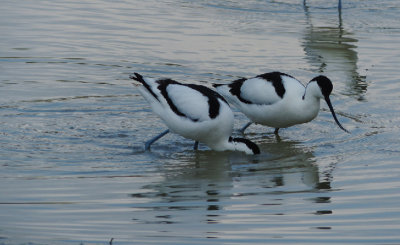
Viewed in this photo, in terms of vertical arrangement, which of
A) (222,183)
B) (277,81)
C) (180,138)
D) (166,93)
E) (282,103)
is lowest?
(180,138)

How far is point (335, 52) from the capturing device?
1415 cm

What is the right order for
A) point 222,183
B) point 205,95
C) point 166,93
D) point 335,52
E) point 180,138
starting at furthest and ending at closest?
point 335,52 < point 180,138 < point 166,93 < point 205,95 < point 222,183

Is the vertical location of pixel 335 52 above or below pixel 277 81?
below

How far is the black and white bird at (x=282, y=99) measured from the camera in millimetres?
9383

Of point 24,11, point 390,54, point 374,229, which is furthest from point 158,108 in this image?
point 24,11

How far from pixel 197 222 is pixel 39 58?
256 inches

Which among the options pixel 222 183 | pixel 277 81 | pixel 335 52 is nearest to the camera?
pixel 222 183

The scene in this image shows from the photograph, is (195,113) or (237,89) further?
(237,89)

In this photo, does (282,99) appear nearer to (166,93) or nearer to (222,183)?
(166,93)

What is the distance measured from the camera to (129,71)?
12.0 meters

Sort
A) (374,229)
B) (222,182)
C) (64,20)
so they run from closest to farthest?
(374,229) < (222,182) < (64,20)

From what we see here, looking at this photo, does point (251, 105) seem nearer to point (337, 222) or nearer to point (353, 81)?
point (353, 81)

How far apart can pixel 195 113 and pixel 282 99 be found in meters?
1.24

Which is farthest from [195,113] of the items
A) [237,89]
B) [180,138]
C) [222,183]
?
[237,89]
